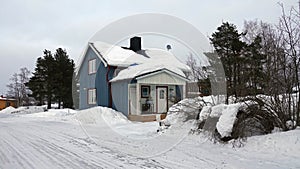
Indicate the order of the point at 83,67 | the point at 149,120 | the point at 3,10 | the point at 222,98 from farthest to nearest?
the point at 83,67, the point at 149,120, the point at 3,10, the point at 222,98

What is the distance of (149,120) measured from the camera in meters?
16.7

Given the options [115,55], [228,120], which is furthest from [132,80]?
[228,120]

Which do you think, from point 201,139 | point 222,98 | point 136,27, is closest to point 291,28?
point 222,98

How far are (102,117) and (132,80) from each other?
9.41 feet

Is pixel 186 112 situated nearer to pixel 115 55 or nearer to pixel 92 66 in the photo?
pixel 115 55

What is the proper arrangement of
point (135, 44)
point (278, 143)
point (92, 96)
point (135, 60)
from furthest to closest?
point (135, 44), point (92, 96), point (135, 60), point (278, 143)

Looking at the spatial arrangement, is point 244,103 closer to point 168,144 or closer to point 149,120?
point 168,144

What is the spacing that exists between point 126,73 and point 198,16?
24.4 feet

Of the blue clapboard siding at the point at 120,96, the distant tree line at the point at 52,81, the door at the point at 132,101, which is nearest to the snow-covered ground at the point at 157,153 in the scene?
the door at the point at 132,101

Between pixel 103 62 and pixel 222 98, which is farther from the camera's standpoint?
pixel 103 62

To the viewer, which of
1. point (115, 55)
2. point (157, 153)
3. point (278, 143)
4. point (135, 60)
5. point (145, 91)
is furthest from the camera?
point (115, 55)

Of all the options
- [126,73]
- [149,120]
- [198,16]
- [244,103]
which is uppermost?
[198,16]

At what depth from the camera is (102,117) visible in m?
16.6

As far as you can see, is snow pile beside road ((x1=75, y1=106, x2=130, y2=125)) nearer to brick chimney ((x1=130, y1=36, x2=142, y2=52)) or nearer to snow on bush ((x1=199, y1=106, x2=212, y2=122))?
snow on bush ((x1=199, y1=106, x2=212, y2=122))
